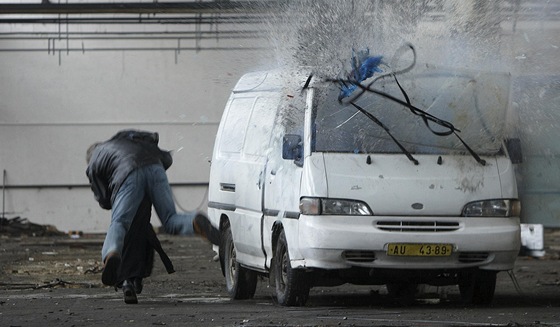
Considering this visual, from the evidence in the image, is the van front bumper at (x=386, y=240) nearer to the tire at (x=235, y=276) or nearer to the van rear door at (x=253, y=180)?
the van rear door at (x=253, y=180)

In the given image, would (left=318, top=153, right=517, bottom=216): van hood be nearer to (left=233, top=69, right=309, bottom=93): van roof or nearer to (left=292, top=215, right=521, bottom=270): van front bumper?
(left=292, top=215, right=521, bottom=270): van front bumper

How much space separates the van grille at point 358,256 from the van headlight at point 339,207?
308 millimetres

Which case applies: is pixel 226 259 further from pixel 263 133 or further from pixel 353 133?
pixel 353 133

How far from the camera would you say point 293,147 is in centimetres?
A: 1100

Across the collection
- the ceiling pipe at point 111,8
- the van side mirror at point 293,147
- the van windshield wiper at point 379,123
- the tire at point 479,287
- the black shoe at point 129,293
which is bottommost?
the black shoe at point 129,293

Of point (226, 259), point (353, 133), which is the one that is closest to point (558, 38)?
point (353, 133)

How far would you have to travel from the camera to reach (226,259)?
13062 millimetres

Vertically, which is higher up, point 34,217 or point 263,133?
point 263,133

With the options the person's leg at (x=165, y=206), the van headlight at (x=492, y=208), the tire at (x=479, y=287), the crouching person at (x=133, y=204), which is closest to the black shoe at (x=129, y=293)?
the crouching person at (x=133, y=204)

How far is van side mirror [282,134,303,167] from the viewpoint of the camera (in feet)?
35.9

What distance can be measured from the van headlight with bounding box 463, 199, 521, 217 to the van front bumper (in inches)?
2.3

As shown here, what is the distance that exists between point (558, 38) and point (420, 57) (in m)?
1.30

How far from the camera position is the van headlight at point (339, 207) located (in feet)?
34.4

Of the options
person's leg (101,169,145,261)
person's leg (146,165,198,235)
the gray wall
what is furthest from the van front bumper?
the gray wall
